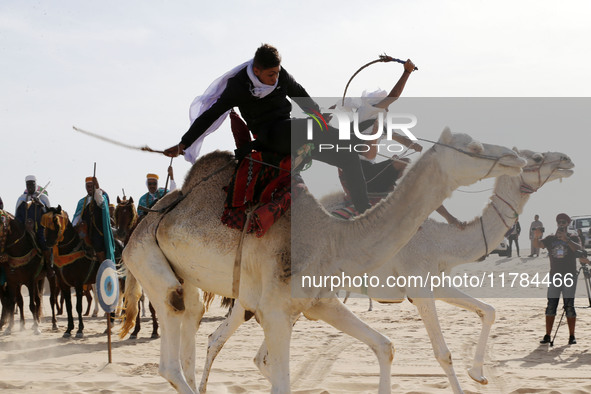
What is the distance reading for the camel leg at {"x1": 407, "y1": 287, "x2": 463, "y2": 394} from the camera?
7.86 meters

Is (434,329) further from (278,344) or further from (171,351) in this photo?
(171,351)

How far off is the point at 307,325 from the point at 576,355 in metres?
5.70

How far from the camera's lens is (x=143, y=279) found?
6.48 metres

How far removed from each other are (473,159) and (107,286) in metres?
6.81

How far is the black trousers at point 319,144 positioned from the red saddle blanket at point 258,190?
4.6 inches

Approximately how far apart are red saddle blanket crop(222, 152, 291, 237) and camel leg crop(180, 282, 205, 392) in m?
0.96

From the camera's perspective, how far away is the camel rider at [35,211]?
15906 mm

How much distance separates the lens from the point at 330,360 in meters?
11.1

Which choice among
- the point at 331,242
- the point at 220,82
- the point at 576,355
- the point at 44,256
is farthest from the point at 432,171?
the point at 44,256

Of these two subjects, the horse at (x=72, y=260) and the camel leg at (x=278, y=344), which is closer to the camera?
the camel leg at (x=278, y=344)

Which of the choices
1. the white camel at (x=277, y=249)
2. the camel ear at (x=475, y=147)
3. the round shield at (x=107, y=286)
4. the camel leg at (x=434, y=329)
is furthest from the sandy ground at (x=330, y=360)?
the camel ear at (x=475, y=147)

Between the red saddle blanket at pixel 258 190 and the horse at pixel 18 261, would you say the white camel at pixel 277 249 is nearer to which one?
the red saddle blanket at pixel 258 190

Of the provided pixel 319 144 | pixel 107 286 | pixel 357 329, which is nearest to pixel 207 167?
pixel 319 144

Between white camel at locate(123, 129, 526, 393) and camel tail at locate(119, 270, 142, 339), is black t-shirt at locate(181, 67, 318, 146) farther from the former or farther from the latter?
camel tail at locate(119, 270, 142, 339)
